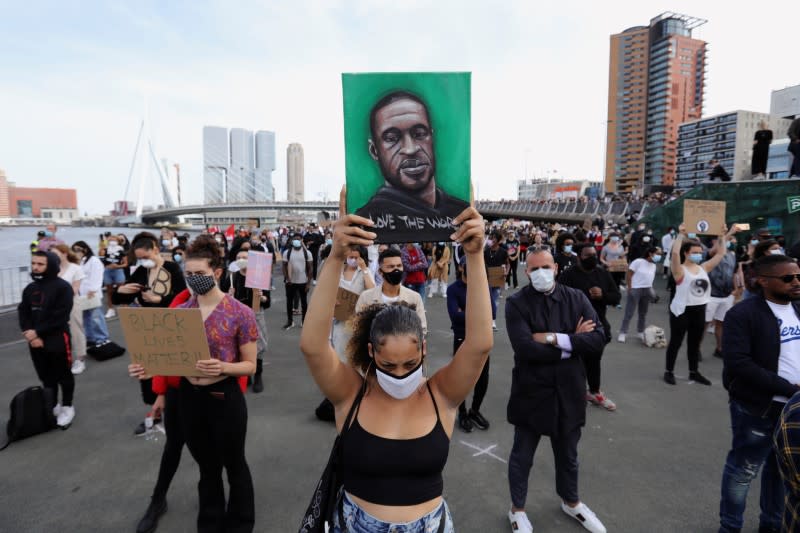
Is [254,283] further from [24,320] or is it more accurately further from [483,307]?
[483,307]

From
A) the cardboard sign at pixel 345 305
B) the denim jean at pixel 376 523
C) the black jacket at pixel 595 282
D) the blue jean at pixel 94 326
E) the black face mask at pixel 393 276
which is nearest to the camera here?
the denim jean at pixel 376 523

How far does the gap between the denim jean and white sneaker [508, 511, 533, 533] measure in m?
1.43

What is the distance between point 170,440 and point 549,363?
2.65 m

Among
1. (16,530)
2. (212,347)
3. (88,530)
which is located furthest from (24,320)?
(212,347)

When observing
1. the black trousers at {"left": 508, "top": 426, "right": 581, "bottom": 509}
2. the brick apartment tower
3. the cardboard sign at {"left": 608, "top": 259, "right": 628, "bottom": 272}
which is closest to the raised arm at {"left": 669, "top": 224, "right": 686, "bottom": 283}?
the cardboard sign at {"left": 608, "top": 259, "right": 628, "bottom": 272}

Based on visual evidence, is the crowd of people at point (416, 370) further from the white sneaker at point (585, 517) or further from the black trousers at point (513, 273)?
the black trousers at point (513, 273)

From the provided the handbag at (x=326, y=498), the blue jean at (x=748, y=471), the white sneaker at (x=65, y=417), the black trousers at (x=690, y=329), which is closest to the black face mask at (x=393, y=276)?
the handbag at (x=326, y=498)

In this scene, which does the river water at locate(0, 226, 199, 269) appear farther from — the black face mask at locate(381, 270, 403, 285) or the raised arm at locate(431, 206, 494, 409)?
the raised arm at locate(431, 206, 494, 409)

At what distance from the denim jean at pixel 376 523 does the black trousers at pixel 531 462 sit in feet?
Answer: 4.41

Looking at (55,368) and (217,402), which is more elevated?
(217,402)

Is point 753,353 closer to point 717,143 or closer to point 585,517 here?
point 585,517

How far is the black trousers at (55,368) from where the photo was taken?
14.2 ft

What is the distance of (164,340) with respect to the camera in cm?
249

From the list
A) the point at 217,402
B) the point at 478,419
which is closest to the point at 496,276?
the point at 478,419
